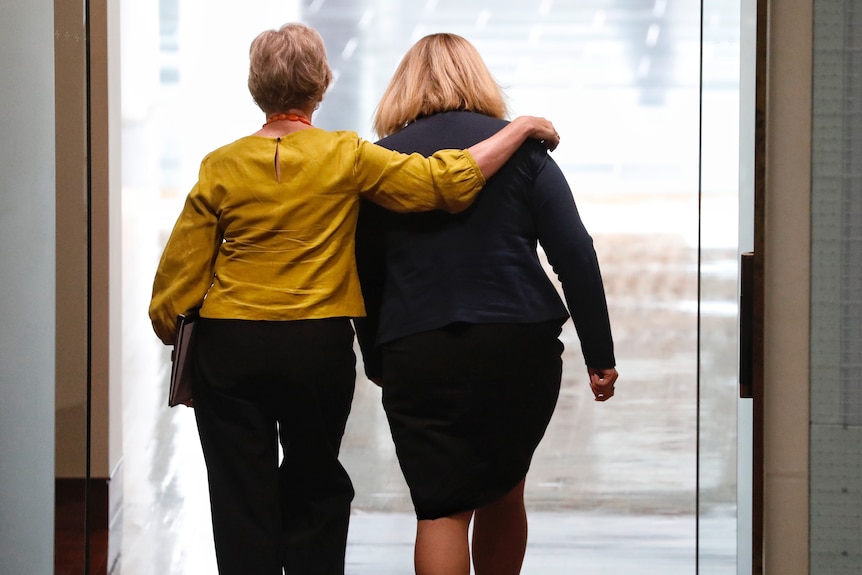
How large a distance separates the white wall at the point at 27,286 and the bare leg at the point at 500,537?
780 millimetres

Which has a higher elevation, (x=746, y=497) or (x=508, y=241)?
(x=508, y=241)

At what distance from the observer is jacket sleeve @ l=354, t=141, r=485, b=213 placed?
5.93 ft

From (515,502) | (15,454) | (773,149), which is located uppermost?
(773,149)

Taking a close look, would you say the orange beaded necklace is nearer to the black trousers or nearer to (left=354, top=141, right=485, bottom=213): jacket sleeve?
(left=354, top=141, right=485, bottom=213): jacket sleeve

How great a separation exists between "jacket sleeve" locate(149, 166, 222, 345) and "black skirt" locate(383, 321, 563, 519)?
1.15ft

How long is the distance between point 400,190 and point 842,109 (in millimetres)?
724

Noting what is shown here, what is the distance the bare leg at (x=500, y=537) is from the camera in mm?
2061

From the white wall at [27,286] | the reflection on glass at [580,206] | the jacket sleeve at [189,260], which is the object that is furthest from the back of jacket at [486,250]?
the reflection on glass at [580,206]

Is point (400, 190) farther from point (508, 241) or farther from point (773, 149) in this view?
point (773, 149)

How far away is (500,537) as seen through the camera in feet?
6.79

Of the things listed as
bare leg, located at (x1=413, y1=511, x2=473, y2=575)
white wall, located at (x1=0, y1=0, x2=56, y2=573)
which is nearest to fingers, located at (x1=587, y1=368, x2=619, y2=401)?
bare leg, located at (x1=413, y1=511, x2=473, y2=575)

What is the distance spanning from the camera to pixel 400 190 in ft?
5.98

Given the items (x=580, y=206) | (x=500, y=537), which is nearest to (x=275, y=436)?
(x=500, y=537)

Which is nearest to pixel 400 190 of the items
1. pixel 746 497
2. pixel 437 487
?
pixel 437 487
